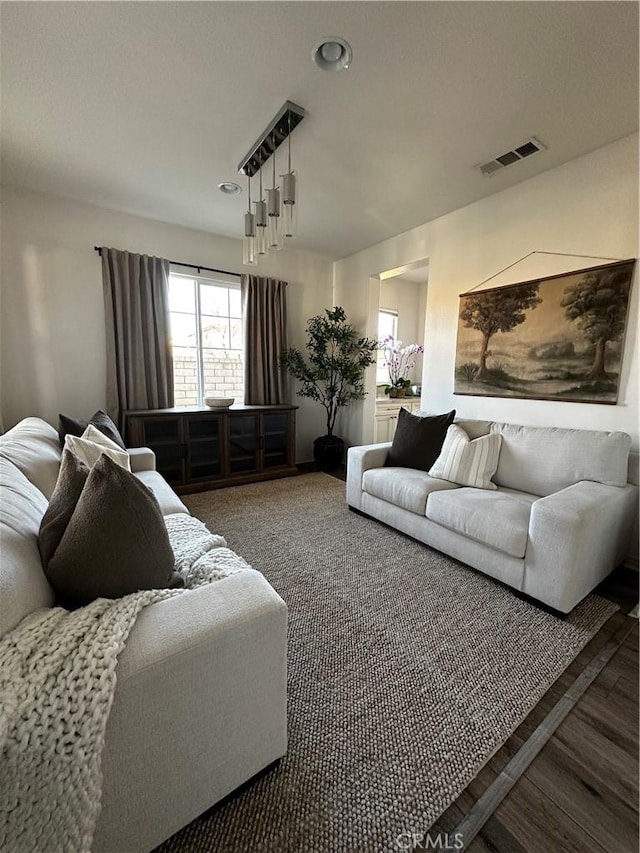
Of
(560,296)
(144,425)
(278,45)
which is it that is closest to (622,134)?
(560,296)

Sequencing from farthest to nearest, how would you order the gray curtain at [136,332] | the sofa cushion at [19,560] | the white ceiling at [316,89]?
the gray curtain at [136,332]
the white ceiling at [316,89]
the sofa cushion at [19,560]

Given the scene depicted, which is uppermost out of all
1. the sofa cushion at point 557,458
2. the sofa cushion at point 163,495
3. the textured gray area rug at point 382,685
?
the sofa cushion at point 557,458

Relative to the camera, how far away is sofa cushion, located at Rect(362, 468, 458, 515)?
7.57 ft

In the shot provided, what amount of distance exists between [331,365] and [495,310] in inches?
72.9

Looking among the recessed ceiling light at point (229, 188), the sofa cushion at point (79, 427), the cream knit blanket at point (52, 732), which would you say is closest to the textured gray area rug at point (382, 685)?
the cream knit blanket at point (52, 732)

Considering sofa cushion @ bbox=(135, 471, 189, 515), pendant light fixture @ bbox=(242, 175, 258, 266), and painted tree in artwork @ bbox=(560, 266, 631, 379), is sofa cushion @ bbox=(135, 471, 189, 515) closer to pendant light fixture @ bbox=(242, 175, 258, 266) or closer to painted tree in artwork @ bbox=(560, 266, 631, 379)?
pendant light fixture @ bbox=(242, 175, 258, 266)

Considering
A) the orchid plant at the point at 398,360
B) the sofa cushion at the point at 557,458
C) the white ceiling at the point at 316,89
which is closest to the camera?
the white ceiling at the point at 316,89

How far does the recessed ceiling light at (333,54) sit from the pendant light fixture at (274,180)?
0.28 metres

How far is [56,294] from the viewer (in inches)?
119

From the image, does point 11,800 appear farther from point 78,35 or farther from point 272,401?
point 272,401

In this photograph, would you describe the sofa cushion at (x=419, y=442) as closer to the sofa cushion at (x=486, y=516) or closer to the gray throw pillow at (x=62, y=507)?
the sofa cushion at (x=486, y=516)

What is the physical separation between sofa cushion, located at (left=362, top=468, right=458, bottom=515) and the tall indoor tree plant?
1.55 m

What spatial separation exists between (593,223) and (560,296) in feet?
1.52

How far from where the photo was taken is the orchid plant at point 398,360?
4777mm
